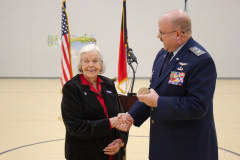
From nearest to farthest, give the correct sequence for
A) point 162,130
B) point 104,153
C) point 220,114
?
point 162,130 < point 104,153 < point 220,114

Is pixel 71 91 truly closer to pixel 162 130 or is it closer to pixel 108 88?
pixel 108 88

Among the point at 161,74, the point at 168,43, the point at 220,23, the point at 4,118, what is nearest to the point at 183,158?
the point at 161,74

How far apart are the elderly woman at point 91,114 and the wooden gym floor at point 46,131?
1.60 metres

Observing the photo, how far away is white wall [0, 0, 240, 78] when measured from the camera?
43.0 feet

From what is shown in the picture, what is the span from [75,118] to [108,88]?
1.40ft

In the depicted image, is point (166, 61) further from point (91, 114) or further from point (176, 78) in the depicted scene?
point (91, 114)

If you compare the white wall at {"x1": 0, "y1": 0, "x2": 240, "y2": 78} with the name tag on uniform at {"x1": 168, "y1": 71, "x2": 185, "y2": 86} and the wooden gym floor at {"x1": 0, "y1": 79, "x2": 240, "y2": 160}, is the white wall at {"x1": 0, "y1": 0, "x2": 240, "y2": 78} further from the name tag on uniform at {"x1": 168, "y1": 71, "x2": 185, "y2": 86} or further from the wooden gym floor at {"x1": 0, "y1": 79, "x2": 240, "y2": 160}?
the name tag on uniform at {"x1": 168, "y1": 71, "x2": 185, "y2": 86}

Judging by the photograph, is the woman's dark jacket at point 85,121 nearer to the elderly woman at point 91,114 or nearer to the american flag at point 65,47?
the elderly woman at point 91,114

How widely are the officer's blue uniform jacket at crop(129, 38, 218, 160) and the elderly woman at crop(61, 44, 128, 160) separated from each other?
42cm

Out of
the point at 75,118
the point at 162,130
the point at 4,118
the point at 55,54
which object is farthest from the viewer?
the point at 55,54

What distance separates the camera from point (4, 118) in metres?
5.67

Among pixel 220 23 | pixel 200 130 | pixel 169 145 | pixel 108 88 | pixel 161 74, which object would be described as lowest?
pixel 169 145

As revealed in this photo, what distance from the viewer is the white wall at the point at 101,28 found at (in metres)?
13.1

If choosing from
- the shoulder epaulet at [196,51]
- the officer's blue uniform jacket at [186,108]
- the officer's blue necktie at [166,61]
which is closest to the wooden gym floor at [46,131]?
the officer's blue uniform jacket at [186,108]
